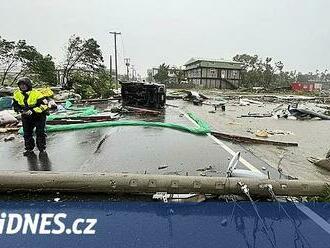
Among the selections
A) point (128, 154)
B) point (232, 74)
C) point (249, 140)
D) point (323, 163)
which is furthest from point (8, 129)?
point (232, 74)

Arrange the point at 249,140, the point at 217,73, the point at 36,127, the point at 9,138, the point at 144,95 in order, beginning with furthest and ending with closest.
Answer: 1. the point at 217,73
2. the point at 144,95
3. the point at 249,140
4. the point at 9,138
5. the point at 36,127

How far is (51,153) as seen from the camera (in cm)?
744

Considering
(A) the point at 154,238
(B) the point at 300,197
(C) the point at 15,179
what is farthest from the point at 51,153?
(B) the point at 300,197

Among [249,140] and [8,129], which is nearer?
[249,140]

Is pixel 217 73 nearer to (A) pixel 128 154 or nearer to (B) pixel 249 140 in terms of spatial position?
(B) pixel 249 140

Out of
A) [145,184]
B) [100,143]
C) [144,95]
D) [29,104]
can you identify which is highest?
[29,104]

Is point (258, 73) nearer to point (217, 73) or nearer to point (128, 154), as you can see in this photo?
point (217, 73)

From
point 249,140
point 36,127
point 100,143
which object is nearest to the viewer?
point 36,127

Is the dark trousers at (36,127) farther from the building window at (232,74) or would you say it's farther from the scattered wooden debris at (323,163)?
the building window at (232,74)

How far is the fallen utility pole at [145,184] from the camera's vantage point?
3.99m

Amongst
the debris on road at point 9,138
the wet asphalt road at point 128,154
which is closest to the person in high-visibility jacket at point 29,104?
the wet asphalt road at point 128,154

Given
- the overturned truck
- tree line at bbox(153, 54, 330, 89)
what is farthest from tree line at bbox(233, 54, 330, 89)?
the overturned truck

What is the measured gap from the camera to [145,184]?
4035mm

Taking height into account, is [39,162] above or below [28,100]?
below
